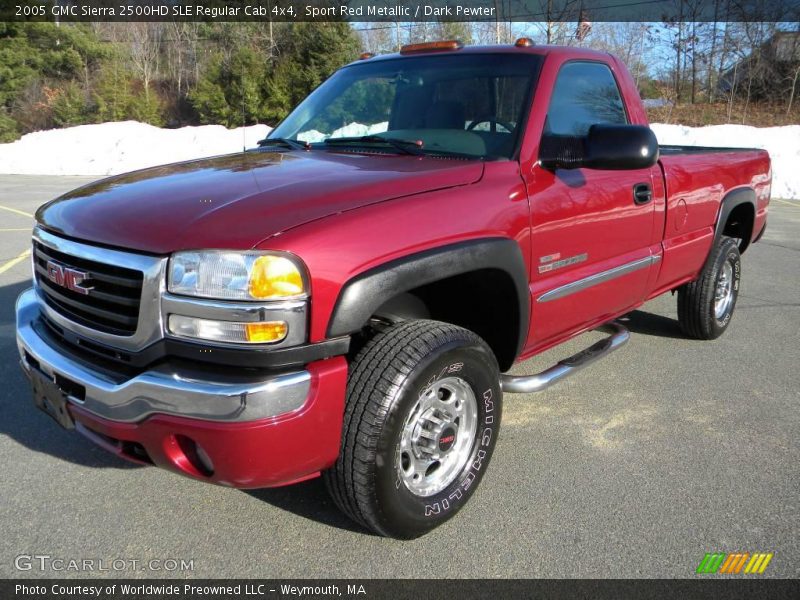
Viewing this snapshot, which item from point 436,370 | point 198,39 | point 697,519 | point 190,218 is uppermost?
point 198,39

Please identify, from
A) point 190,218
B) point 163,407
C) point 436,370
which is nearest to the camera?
point 163,407

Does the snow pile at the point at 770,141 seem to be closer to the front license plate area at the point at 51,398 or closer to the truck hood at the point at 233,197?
the truck hood at the point at 233,197

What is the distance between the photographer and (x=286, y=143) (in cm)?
351

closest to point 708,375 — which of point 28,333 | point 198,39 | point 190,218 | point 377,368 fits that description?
point 377,368

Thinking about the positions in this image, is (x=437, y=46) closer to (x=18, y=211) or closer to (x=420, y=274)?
(x=420, y=274)

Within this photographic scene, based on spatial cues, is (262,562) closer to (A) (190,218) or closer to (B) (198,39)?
(A) (190,218)

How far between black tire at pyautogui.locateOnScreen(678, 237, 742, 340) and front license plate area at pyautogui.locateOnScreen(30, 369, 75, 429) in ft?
13.2

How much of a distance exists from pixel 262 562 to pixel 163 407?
2.56 ft

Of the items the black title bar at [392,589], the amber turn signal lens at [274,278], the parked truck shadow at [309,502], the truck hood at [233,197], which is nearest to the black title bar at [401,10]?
the truck hood at [233,197]

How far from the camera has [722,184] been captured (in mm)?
4465

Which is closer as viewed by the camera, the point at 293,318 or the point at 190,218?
the point at 293,318

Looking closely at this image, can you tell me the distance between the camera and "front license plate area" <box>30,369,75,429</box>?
2.34m

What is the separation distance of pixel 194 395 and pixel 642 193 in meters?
2.64

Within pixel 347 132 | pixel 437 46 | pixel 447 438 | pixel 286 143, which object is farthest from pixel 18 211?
pixel 447 438
